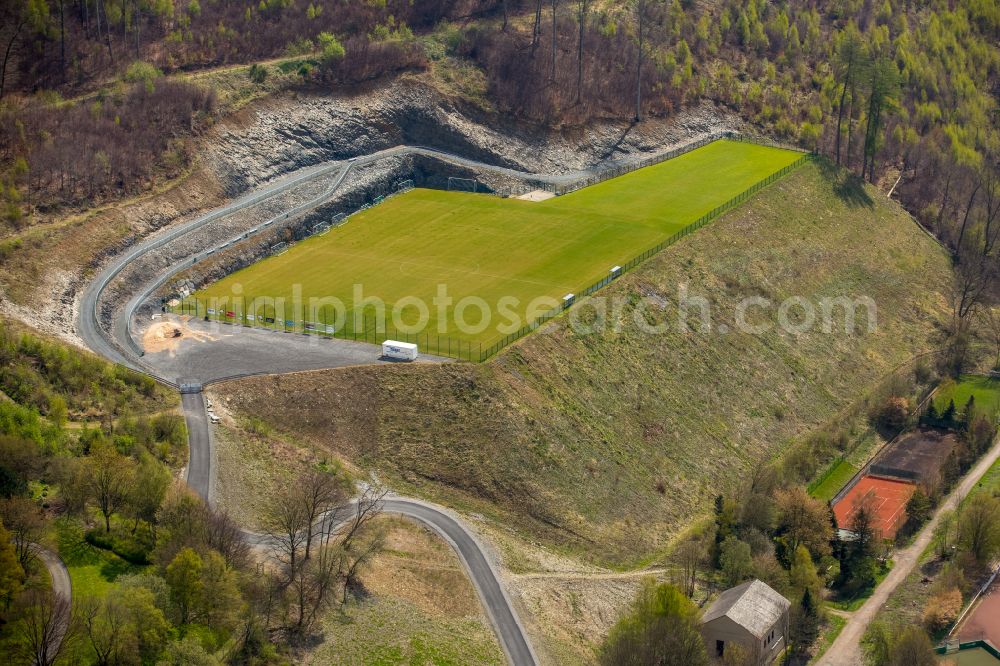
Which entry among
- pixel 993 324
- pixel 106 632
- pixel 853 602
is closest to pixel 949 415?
pixel 993 324

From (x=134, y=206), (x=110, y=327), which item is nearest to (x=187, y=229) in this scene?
(x=134, y=206)

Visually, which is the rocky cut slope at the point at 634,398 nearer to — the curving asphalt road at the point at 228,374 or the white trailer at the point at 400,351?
the white trailer at the point at 400,351

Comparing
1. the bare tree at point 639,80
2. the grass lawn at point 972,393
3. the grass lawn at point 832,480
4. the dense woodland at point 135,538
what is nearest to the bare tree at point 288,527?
the dense woodland at point 135,538

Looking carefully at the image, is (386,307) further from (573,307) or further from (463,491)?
(463,491)

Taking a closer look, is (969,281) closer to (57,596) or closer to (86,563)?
(86,563)

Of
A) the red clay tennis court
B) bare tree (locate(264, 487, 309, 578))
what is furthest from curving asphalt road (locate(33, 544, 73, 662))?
the red clay tennis court

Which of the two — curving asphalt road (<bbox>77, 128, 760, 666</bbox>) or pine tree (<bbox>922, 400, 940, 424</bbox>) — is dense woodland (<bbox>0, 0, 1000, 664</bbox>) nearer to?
curving asphalt road (<bbox>77, 128, 760, 666</bbox>)

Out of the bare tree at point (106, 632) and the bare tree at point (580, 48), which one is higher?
the bare tree at point (580, 48)
